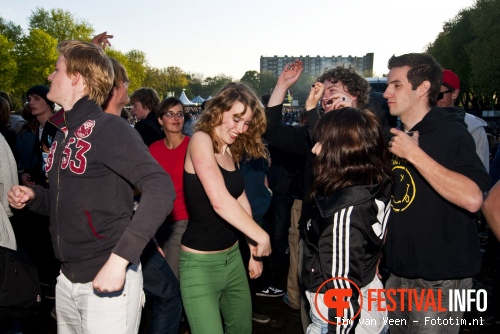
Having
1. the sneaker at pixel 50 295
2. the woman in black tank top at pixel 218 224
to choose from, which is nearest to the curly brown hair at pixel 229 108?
the woman in black tank top at pixel 218 224

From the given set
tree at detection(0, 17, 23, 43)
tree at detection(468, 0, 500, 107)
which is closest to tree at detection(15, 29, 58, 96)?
tree at detection(0, 17, 23, 43)

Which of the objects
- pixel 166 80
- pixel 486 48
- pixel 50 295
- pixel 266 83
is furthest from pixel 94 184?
pixel 266 83

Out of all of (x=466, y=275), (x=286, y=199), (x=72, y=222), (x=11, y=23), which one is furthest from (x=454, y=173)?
(x=11, y=23)

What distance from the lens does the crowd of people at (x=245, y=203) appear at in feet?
6.19

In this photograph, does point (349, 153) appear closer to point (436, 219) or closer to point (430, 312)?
Answer: point (436, 219)

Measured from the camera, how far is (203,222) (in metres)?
2.55

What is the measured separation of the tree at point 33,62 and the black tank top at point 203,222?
173ft

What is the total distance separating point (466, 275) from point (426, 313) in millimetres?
323

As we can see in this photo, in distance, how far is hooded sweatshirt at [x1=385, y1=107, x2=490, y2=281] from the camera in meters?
2.27

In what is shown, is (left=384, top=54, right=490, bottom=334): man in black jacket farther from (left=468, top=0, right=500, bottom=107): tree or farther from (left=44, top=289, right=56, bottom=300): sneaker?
(left=468, top=0, right=500, bottom=107): tree

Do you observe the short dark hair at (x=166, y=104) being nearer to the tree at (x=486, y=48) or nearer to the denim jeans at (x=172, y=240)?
the denim jeans at (x=172, y=240)

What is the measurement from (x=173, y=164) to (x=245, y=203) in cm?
145

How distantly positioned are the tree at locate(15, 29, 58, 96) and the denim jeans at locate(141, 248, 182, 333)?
52.5 metres

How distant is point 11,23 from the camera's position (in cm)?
5784
